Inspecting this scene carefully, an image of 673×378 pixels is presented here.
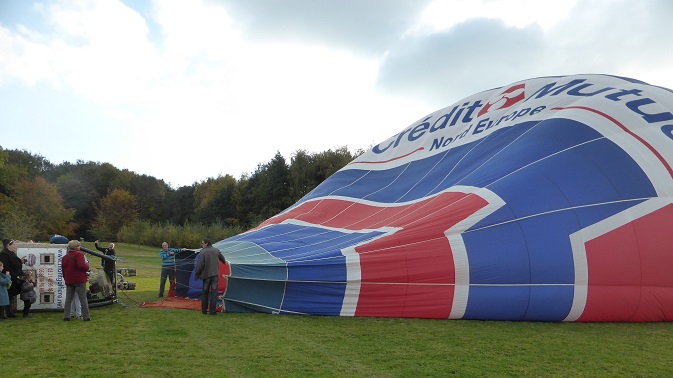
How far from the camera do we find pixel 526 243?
275 inches

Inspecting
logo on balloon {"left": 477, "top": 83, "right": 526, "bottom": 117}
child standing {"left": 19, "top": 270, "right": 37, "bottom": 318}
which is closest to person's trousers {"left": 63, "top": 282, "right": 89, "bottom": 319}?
child standing {"left": 19, "top": 270, "right": 37, "bottom": 318}

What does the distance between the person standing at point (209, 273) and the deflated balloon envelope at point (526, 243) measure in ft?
0.77

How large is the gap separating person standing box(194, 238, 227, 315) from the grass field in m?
0.35

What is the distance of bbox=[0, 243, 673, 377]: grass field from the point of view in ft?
15.1

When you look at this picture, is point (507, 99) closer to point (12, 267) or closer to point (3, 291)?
point (12, 267)

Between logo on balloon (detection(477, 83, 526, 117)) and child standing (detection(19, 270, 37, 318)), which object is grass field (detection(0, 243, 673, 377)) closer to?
child standing (detection(19, 270, 37, 318))

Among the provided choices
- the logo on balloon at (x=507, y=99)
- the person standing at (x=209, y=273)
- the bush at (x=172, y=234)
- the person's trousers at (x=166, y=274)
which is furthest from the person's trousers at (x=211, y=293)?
the bush at (x=172, y=234)

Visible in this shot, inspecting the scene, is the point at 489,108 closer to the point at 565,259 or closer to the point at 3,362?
the point at 565,259

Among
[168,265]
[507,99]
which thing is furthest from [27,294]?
[507,99]

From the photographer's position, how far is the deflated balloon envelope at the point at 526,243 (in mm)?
6859

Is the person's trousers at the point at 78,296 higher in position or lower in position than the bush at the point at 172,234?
lower

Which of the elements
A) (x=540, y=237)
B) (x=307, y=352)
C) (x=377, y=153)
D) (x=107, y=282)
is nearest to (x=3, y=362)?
(x=307, y=352)

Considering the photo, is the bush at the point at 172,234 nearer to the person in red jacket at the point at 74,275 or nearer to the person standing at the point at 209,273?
the person standing at the point at 209,273

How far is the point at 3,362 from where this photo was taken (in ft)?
15.7
